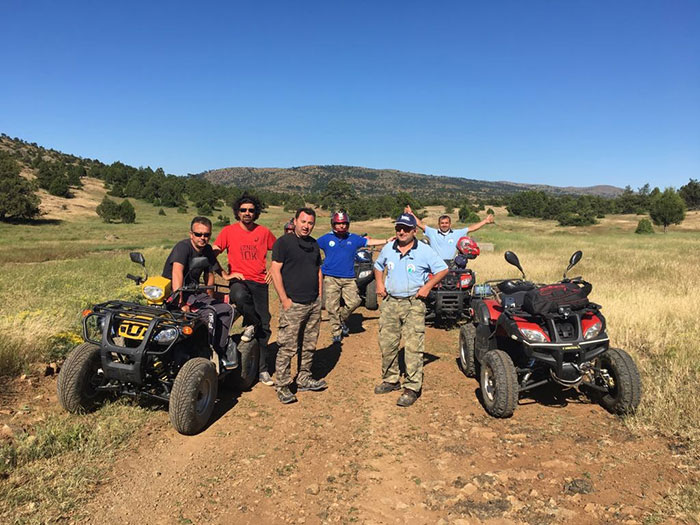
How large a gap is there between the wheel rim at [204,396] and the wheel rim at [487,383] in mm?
3034

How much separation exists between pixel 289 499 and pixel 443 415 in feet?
7.03

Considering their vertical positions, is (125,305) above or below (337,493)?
above

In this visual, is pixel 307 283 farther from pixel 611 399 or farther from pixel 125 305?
pixel 611 399

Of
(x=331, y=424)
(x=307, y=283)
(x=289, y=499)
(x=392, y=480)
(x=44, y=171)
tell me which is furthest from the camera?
(x=44, y=171)

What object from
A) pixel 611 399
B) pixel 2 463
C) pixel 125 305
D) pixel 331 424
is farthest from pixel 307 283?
pixel 611 399

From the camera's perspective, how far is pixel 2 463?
3219 mm

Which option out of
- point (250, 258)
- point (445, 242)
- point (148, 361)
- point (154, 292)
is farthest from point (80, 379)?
point (445, 242)

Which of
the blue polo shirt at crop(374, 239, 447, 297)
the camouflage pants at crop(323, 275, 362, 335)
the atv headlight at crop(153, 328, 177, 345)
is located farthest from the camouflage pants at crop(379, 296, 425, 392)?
the atv headlight at crop(153, 328, 177, 345)

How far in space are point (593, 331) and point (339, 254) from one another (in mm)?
4087

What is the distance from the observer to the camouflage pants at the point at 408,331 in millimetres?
4965

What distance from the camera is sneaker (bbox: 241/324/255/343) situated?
16.6 ft

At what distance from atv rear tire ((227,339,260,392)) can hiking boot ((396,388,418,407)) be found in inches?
73.0

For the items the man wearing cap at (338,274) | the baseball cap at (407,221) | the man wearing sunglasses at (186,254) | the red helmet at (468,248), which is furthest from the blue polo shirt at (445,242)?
the man wearing sunglasses at (186,254)

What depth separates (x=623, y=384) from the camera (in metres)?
4.27
